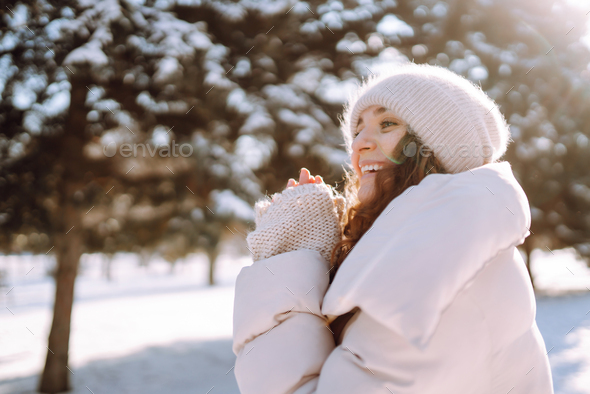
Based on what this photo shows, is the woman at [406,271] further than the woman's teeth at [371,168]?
No

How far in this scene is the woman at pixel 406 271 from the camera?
0.80m

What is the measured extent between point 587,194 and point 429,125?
10.8m

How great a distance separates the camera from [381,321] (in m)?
0.80

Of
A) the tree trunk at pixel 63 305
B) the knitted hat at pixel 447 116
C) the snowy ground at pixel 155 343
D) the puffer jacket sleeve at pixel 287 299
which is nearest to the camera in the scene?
the puffer jacket sleeve at pixel 287 299

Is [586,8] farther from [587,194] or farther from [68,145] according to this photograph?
[68,145]

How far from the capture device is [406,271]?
795 millimetres

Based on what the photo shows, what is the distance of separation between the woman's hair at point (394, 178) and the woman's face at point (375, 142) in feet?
0.06

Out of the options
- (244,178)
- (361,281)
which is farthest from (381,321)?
(244,178)

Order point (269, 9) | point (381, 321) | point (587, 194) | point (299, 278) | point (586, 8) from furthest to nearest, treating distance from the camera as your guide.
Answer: point (587, 194) → point (586, 8) → point (269, 9) → point (299, 278) → point (381, 321)

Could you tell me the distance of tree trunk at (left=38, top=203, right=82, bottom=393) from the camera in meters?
5.00

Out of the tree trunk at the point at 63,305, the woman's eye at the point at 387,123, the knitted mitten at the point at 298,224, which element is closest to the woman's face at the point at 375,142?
the woman's eye at the point at 387,123

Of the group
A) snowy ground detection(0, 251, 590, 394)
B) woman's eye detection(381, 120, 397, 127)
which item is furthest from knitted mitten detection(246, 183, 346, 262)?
snowy ground detection(0, 251, 590, 394)

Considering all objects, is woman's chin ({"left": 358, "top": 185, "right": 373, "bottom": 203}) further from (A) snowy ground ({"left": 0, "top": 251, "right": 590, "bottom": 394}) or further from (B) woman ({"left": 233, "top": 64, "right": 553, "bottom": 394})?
(A) snowy ground ({"left": 0, "top": 251, "right": 590, "bottom": 394})

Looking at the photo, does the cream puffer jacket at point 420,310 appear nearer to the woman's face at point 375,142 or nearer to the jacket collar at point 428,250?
the jacket collar at point 428,250
